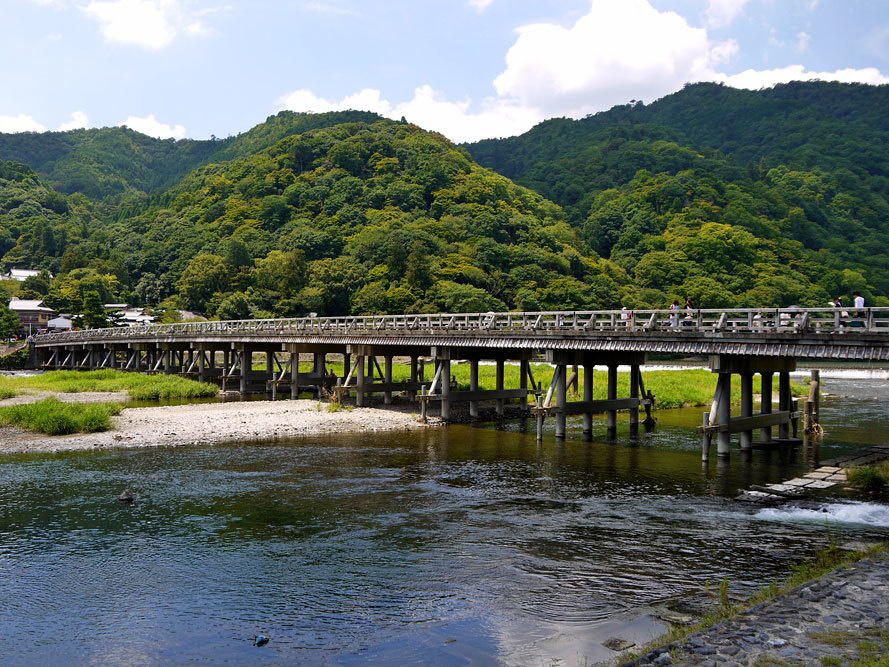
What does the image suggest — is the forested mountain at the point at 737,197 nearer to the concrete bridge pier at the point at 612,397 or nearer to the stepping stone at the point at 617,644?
the concrete bridge pier at the point at 612,397

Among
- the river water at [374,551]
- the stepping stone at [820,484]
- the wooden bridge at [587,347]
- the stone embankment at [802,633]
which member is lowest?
→ the river water at [374,551]

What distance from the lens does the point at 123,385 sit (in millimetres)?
50594

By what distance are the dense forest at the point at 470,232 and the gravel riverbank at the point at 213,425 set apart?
5436 cm

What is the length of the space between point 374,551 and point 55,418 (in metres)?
21.1

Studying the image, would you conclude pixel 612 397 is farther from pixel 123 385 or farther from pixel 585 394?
pixel 123 385

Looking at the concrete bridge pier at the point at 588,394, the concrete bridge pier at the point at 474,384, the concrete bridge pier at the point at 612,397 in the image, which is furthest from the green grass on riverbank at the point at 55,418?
the concrete bridge pier at the point at 612,397

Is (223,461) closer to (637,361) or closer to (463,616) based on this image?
(463,616)

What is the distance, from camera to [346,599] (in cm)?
1314

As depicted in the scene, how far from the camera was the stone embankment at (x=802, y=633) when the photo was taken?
9.13 metres

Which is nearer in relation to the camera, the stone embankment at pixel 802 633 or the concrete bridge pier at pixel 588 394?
the stone embankment at pixel 802 633

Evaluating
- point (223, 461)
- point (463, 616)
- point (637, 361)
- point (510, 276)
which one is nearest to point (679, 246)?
point (510, 276)

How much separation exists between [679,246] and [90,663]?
11508 centimetres

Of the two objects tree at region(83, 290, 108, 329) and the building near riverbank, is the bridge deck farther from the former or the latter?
the building near riverbank

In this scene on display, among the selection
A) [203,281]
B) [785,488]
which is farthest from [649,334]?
[203,281]
